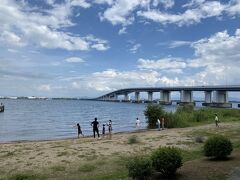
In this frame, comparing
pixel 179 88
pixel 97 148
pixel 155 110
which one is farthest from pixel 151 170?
pixel 179 88

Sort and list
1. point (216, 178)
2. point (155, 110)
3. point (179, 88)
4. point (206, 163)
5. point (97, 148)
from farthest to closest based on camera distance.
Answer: point (179, 88)
point (155, 110)
point (97, 148)
point (206, 163)
point (216, 178)

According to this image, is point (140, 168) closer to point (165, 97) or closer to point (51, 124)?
point (51, 124)

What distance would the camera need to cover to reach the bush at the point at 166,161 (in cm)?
1415

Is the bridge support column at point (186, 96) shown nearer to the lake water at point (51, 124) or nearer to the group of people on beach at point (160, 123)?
the lake water at point (51, 124)

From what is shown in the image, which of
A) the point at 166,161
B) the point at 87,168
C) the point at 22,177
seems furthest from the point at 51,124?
the point at 166,161

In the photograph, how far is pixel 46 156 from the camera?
23.5 meters

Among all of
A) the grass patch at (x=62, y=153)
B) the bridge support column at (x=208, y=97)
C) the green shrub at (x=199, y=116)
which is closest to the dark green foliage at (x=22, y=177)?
the grass patch at (x=62, y=153)

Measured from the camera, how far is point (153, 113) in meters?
49.9

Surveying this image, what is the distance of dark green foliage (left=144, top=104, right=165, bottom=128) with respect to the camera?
49.5 m

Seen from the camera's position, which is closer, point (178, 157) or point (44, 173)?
point (178, 157)

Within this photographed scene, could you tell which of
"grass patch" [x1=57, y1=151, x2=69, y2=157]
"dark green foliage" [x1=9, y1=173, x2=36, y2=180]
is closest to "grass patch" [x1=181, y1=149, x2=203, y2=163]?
"grass patch" [x1=57, y1=151, x2=69, y2=157]

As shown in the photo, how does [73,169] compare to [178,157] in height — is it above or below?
below

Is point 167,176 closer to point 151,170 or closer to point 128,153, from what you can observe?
point 151,170

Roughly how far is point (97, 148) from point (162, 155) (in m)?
12.9
